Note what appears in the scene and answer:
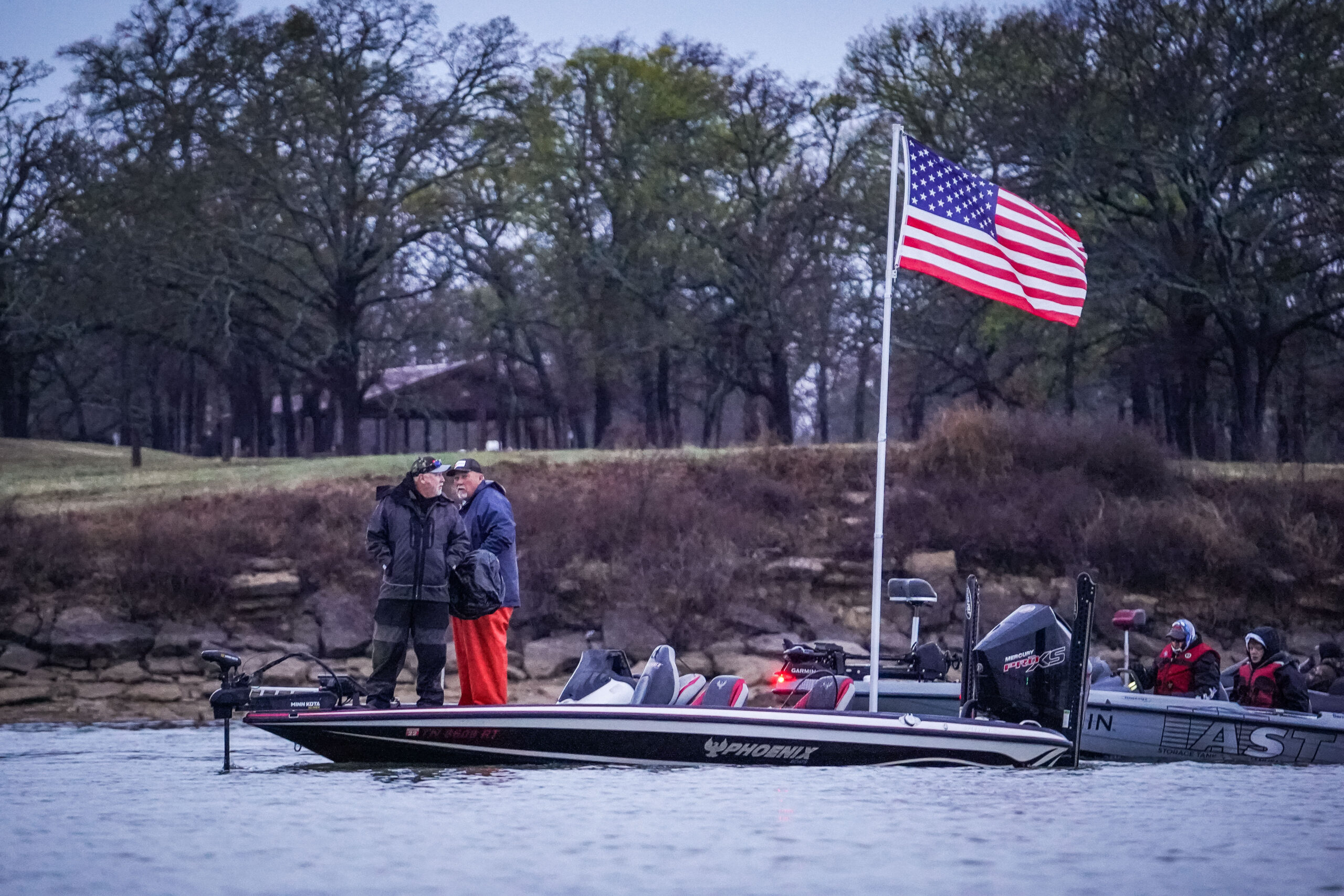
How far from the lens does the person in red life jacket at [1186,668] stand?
50.4 ft

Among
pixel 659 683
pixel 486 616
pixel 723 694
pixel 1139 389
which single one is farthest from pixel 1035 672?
pixel 1139 389

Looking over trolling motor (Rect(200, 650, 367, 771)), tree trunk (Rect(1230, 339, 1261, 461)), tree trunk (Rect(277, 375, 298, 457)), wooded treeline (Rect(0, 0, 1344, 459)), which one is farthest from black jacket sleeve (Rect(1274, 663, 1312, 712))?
tree trunk (Rect(277, 375, 298, 457))

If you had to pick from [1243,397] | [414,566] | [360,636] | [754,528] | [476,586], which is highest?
[1243,397]

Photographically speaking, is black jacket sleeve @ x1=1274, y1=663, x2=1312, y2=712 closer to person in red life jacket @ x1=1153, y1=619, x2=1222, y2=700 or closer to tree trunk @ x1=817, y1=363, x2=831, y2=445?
person in red life jacket @ x1=1153, y1=619, x2=1222, y2=700

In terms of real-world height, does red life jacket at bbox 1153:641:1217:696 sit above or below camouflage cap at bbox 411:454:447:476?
below

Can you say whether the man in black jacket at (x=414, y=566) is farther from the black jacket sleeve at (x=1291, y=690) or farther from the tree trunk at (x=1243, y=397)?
the tree trunk at (x=1243, y=397)

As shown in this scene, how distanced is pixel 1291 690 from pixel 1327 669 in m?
2.13

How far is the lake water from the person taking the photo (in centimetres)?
750

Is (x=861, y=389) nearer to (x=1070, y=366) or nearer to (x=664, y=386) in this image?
(x=664, y=386)

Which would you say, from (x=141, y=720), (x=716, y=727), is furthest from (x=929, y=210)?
(x=141, y=720)

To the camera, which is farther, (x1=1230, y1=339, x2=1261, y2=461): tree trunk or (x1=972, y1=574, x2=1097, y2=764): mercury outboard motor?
(x1=1230, y1=339, x2=1261, y2=461): tree trunk

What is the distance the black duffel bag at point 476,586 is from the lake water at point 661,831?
3.80 ft

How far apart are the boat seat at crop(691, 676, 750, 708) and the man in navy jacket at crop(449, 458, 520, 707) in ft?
4.67

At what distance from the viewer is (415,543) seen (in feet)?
39.1
